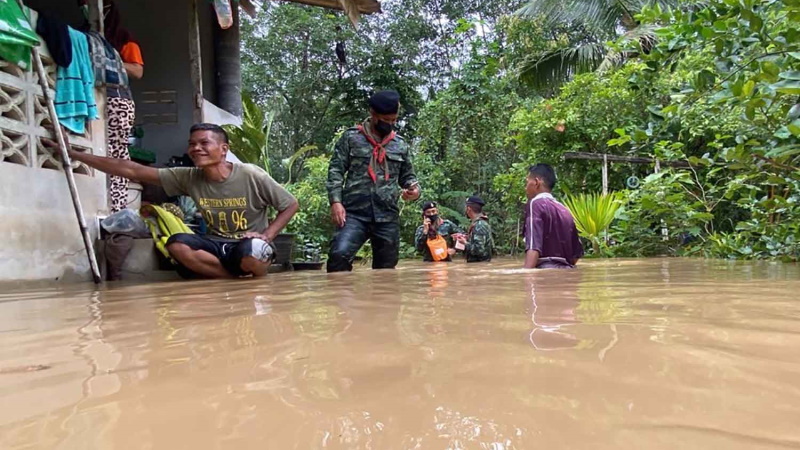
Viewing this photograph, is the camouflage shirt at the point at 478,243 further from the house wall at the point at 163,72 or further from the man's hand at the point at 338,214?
the house wall at the point at 163,72

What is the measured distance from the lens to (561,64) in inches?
497

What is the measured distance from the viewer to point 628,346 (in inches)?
51.4

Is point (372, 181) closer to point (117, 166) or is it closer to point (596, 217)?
point (117, 166)

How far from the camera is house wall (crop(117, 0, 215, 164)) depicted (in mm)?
7828

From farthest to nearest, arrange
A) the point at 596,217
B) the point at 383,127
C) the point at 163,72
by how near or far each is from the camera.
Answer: the point at 596,217, the point at 163,72, the point at 383,127

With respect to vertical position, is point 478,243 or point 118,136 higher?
point 118,136

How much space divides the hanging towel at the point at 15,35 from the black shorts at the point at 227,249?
1.56 meters

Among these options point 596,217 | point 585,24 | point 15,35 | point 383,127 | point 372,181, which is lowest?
point 596,217

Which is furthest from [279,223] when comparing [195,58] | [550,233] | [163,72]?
[163,72]

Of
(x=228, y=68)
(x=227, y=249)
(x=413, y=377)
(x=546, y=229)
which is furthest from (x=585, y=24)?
(x=413, y=377)

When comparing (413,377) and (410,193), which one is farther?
(410,193)

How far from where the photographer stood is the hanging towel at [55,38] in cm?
433

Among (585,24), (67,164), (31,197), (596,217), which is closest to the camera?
(31,197)

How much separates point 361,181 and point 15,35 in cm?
255
